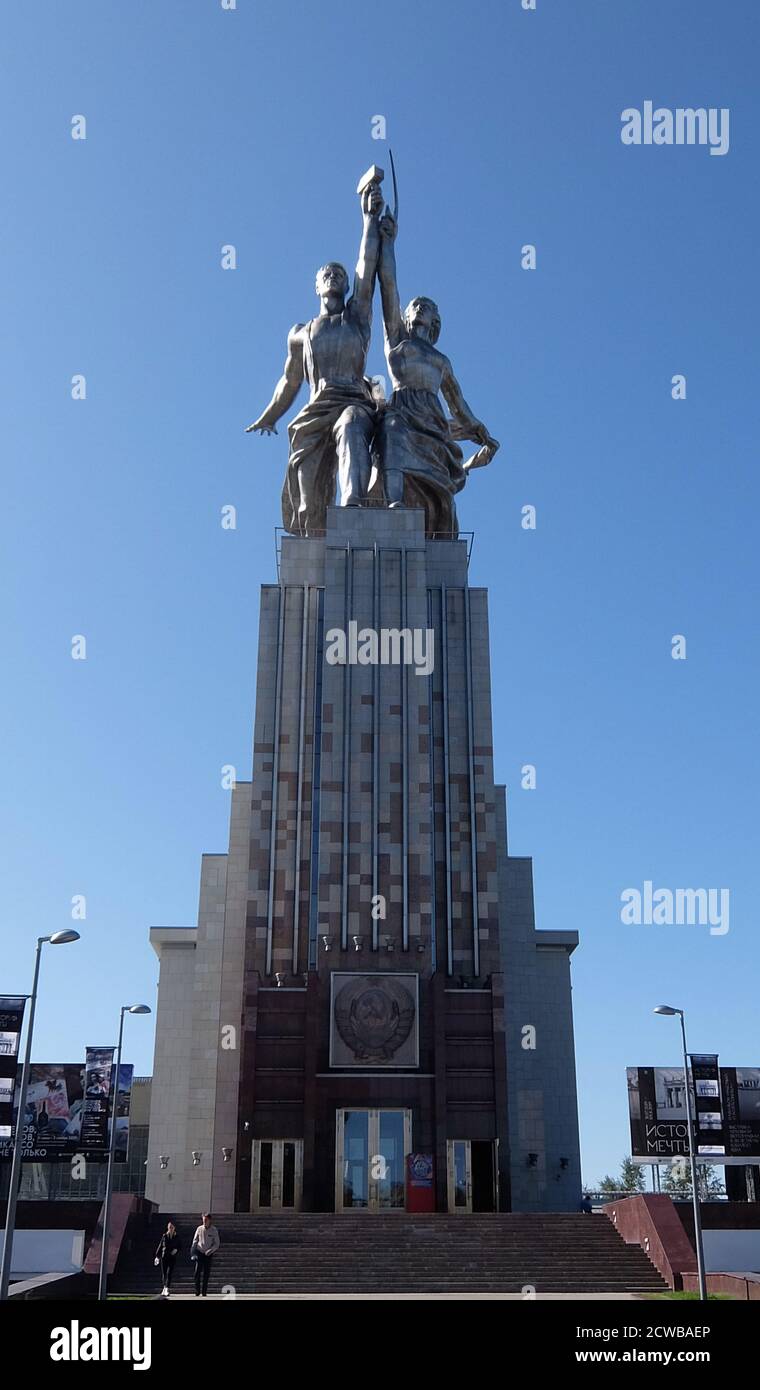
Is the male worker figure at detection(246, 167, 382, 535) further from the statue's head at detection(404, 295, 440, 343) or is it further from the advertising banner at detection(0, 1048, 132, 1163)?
the advertising banner at detection(0, 1048, 132, 1163)

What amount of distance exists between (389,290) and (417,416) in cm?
580

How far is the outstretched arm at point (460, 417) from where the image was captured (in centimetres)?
5688

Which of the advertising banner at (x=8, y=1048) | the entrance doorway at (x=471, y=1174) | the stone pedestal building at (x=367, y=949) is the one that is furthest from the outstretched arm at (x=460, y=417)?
the advertising banner at (x=8, y=1048)

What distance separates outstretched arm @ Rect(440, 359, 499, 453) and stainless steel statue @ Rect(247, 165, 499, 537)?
25 centimetres

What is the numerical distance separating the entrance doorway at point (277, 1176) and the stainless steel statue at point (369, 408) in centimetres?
2415

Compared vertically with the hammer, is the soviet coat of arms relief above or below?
below

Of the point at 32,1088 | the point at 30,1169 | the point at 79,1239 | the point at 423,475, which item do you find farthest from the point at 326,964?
the point at 30,1169

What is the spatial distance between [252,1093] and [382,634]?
17305 mm

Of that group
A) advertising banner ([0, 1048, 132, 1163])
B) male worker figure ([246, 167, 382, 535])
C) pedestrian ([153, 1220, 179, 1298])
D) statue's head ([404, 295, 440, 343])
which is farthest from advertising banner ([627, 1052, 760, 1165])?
statue's head ([404, 295, 440, 343])

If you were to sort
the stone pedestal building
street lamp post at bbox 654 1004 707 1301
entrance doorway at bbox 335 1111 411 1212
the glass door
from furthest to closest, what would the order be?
the stone pedestal building → the glass door → entrance doorway at bbox 335 1111 411 1212 → street lamp post at bbox 654 1004 707 1301

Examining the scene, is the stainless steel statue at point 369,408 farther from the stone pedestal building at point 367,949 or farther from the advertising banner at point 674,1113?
the advertising banner at point 674,1113

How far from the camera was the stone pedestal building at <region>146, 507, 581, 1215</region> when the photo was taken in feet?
138

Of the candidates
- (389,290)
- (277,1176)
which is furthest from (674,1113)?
(389,290)
